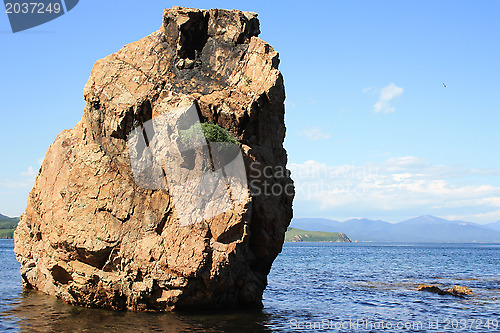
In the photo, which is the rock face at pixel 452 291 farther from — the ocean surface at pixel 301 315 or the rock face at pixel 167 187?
the rock face at pixel 167 187

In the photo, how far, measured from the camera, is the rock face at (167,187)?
2169cm

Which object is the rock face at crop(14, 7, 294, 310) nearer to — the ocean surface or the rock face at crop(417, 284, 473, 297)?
the ocean surface

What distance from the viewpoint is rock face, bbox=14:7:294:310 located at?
71.2 ft

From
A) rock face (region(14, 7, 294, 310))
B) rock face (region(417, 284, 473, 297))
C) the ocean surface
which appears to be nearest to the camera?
the ocean surface

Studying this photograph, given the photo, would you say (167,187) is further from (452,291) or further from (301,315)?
(452,291)

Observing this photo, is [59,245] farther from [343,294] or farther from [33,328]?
[343,294]

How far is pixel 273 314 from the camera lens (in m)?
23.3

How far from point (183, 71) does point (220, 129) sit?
467 centimetres

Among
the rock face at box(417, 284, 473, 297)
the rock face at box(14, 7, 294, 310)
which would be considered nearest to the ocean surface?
the rock face at box(417, 284, 473, 297)

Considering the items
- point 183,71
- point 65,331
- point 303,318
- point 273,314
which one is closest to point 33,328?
point 65,331

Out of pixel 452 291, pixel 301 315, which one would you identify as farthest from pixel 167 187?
pixel 452 291

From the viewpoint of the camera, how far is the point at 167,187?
2283cm

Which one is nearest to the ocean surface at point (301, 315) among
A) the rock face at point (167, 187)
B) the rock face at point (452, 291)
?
the rock face at point (452, 291)

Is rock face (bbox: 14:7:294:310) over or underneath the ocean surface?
over
